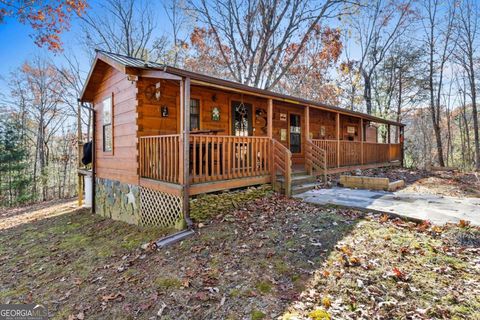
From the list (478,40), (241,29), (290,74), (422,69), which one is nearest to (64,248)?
(241,29)

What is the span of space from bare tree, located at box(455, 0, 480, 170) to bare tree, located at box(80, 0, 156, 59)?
20815 millimetres

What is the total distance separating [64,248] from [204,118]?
506 cm

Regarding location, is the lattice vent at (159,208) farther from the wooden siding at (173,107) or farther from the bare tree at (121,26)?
the bare tree at (121,26)

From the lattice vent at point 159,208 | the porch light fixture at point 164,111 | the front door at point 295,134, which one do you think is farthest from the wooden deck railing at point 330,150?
the lattice vent at point 159,208

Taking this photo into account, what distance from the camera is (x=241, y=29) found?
15656 millimetres

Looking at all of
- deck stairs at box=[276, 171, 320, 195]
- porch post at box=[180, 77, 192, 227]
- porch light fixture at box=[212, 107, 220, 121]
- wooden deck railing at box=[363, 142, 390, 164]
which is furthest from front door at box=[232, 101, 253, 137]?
wooden deck railing at box=[363, 142, 390, 164]

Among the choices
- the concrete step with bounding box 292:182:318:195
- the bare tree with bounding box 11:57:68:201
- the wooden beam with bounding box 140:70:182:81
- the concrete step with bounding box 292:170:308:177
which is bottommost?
the concrete step with bounding box 292:182:318:195

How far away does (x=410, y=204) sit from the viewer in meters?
5.64

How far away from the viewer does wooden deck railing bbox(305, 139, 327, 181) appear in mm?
8484

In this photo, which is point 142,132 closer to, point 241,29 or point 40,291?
point 40,291

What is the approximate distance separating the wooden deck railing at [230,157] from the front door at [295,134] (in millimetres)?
4072

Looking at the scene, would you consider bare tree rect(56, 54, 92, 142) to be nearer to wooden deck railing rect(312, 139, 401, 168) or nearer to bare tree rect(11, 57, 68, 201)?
bare tree rect(11, 57, 68, 201)

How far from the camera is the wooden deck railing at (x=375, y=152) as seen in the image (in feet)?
40.7

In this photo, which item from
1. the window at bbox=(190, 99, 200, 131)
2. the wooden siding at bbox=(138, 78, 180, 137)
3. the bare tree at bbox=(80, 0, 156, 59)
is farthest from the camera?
the bare tree at bbox=(80, 0, 156, 59)
